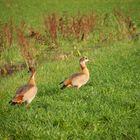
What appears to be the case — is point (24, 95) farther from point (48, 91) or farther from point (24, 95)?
point (48, 91)

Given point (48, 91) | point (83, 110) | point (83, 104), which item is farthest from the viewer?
point (48, 91)

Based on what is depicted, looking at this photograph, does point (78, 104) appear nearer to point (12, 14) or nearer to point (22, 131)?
point (22, 131)

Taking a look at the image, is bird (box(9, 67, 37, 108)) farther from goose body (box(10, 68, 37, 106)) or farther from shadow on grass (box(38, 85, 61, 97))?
shadow on grass (box(38, 85, 61, 97))

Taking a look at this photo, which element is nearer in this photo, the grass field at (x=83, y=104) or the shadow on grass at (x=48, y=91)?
the grass field at (x=83, y=104)

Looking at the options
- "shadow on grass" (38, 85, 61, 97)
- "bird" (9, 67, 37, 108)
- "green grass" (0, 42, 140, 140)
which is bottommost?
"shadow on grass" (38, 85, 61, 97)

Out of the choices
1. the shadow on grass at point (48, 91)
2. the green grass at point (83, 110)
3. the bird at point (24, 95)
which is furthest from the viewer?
the shadow on grass at point (48, 91)

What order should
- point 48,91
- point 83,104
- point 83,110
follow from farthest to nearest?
1. point 48,91
2. point 83,104
3. point 83,110

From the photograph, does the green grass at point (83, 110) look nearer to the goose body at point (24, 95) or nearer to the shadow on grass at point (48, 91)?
the shadow on grass at point (48, 91)

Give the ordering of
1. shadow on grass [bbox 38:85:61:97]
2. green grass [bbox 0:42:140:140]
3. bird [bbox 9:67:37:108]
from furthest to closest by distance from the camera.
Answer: shadow on grass [bbox 38:85:61:97]
bird [bbox 9:67:37:108]
green grass [bbox 0:42:140:140]

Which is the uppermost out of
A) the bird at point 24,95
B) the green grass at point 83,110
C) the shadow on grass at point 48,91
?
the bird at point 24,95

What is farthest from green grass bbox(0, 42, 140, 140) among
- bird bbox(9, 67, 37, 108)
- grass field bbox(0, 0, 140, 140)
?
bird bbox(9, 67, 37, 108)

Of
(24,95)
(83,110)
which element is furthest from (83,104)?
(24,95)

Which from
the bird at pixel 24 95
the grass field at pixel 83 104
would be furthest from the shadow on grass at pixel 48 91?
the bird at pixel 24 95

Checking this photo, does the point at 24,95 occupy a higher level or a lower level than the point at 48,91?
higher
